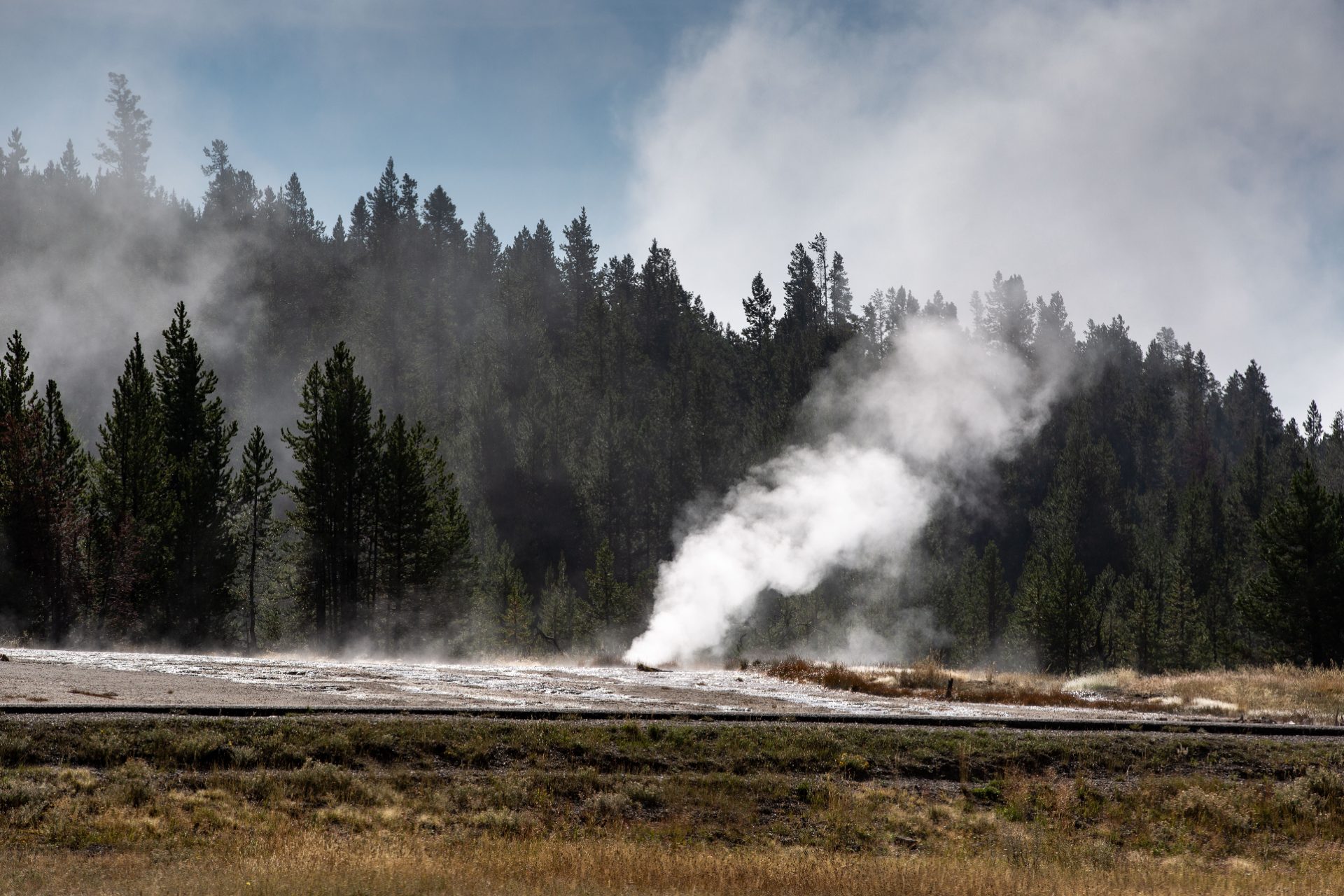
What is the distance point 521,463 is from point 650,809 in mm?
102553

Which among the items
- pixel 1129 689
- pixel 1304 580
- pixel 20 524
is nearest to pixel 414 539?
pixel 20 524

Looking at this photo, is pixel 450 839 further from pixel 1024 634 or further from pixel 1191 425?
pixel 1191 425

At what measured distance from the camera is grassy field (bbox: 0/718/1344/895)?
481 inches

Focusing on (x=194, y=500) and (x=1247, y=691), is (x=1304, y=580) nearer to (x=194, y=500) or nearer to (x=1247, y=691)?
(x=1247, y=691)

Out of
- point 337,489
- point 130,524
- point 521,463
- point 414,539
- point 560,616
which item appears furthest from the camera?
point 521,463

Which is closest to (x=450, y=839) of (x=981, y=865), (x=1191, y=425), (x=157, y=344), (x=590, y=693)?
(x=981, y=865)

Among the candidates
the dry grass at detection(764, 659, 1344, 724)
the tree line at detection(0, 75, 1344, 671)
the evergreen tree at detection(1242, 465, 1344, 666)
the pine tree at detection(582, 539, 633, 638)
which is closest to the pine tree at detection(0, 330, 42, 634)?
the tree line at detection(0, 75, 1344, 671)

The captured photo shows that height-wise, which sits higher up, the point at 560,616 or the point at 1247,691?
the point at 1247,691

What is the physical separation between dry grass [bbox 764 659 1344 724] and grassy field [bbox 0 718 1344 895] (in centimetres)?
796

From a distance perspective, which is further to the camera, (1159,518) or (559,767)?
(1159,518)

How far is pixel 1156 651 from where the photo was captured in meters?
79.5

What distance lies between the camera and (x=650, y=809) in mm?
15828

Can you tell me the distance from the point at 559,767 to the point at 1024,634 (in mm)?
73093

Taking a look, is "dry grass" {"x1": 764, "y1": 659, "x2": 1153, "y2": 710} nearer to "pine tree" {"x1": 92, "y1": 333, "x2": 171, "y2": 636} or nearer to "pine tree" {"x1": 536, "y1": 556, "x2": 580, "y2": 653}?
"pine tree" {"x1": 92, "y1": 333, "x2": 171, "y2": 636}
